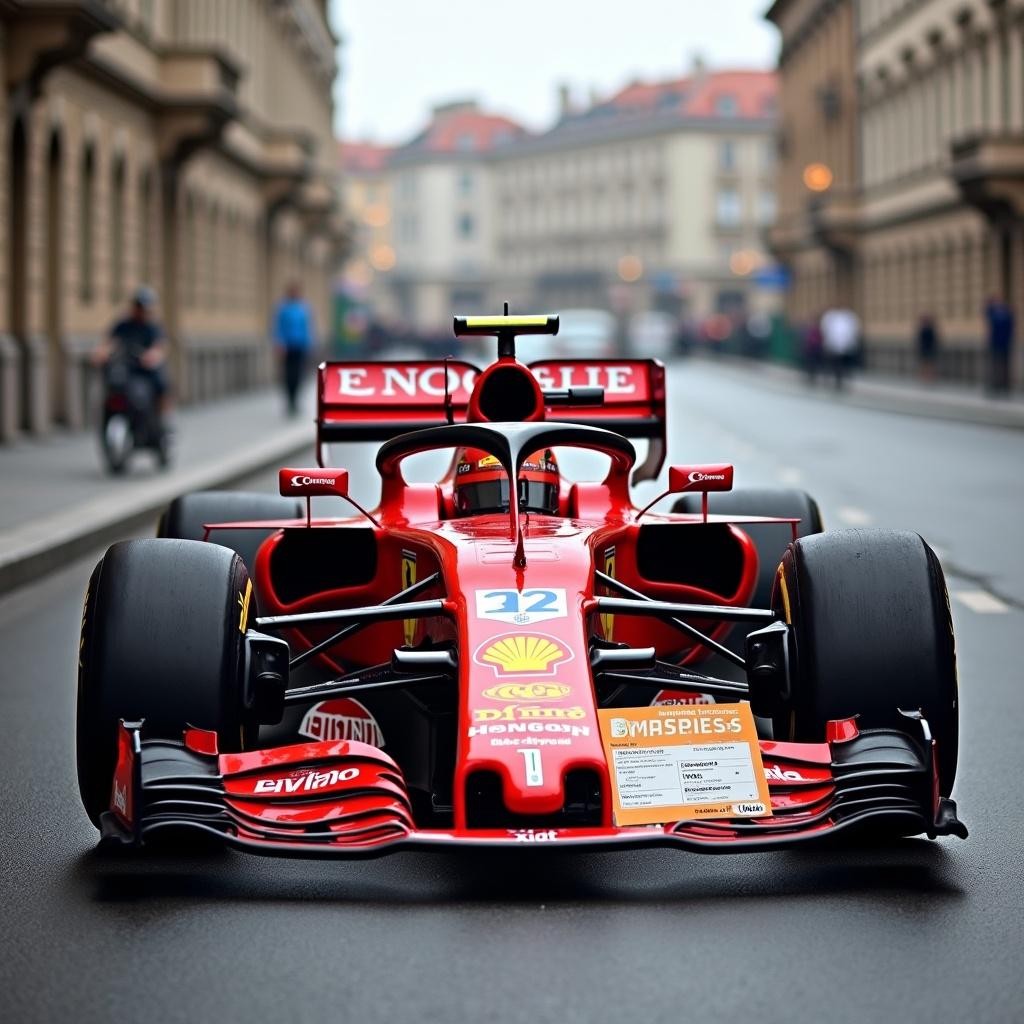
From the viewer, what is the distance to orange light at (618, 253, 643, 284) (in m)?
140

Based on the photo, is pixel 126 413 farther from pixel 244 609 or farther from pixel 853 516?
pixel 244 609

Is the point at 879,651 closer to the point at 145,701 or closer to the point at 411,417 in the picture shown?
the point at 145,701

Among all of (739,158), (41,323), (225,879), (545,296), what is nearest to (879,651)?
(225,879)

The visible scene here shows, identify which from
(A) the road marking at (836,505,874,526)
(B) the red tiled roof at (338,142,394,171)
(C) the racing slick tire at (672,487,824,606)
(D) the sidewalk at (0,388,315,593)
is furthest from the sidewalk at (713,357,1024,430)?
(B) the red tiled roof at (338,142,394,171)

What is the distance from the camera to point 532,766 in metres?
5.16

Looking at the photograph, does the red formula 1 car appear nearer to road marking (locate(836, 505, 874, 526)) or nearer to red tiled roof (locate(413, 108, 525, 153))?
road marking (locate(836, 505, 874, 526))

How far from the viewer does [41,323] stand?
28047 millimetres

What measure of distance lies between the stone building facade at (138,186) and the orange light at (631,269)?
80.9m

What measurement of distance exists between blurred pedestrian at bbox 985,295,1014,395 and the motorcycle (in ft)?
78.0

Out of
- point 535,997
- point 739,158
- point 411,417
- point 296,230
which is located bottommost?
point 535,997

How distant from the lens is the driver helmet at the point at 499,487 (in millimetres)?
7078

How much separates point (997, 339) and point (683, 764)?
3729 centimetres

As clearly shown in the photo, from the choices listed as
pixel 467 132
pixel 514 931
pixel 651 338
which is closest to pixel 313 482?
pixel 514 931

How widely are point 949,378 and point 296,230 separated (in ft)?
64.1
